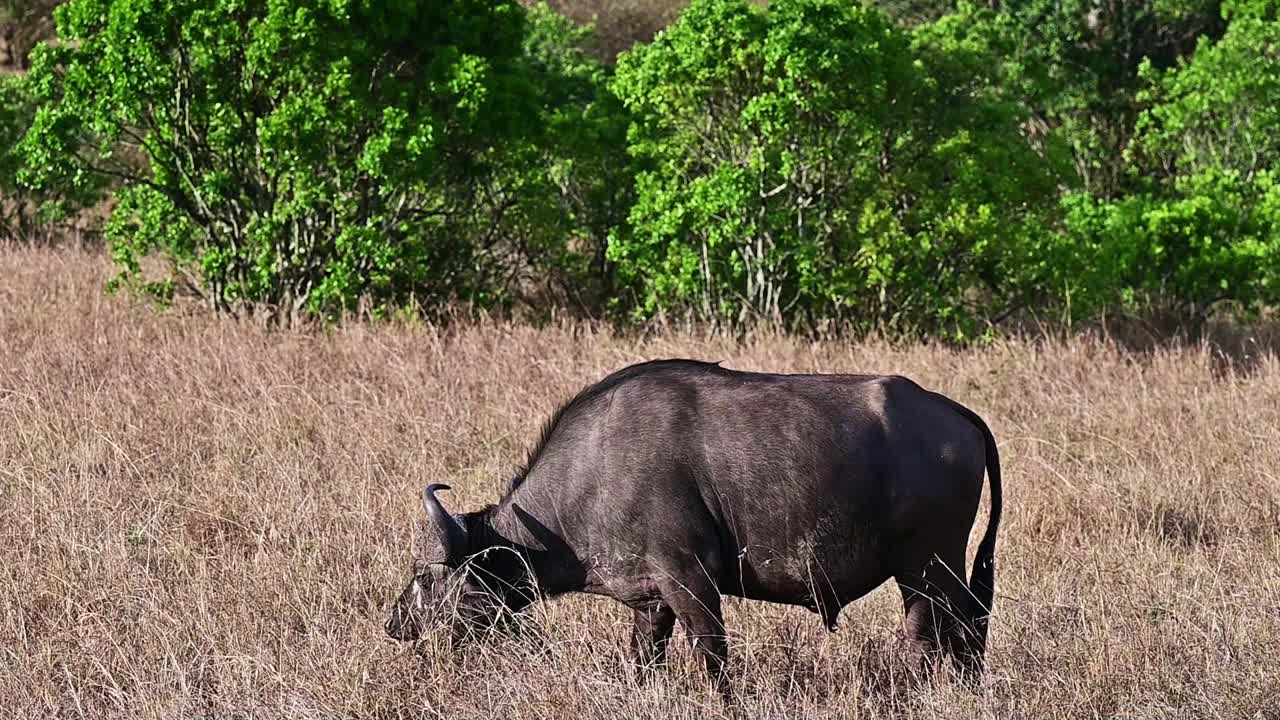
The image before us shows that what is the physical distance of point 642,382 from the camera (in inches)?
228

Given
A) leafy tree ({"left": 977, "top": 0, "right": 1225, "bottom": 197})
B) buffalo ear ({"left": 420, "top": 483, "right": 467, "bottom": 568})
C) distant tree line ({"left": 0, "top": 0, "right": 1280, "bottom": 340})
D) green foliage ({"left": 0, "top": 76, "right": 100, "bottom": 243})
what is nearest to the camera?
buffalo ear ({"left": 420, "top": 483, "right": 467, "bottom": 568})

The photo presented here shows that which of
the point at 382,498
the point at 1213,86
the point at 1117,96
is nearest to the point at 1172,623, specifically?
the point at 382,498

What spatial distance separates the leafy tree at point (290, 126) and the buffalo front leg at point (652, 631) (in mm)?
7609

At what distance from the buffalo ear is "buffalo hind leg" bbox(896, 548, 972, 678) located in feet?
5.47

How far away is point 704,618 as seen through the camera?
5.47 meters

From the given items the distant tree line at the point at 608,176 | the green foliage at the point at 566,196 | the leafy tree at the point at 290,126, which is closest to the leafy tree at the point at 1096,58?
the distant tree line at the point at 608,176

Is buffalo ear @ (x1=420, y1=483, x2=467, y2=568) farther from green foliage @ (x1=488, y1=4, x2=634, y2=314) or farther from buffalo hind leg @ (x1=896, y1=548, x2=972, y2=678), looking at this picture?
green foliage @ (x1=488, y1=4, x2=634, y2=314)

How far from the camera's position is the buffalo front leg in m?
5.71

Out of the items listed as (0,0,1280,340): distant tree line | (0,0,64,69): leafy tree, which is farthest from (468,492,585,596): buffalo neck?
(0,0,64,69): leafy tree

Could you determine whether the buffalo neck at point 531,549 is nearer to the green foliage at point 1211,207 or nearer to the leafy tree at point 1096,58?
the green foliage at point 1211,207

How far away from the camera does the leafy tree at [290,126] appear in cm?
1278

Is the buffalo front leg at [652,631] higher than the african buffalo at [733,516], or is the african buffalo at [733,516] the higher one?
the african buffalo at [733,516]

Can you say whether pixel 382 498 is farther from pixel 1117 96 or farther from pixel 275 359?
pixel 1117 96

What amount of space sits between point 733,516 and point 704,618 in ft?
1.31
